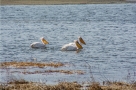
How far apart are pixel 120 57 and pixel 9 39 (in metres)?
9.03

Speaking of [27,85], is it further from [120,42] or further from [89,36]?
[89,36]

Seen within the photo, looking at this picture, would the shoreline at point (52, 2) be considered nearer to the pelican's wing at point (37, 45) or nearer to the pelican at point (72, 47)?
the pelican's wing at point (37, 45)

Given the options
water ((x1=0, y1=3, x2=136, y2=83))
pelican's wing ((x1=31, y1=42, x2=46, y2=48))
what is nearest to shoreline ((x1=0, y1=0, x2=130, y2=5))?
water ((x1=0, y1=3, x2=136, y2=83))

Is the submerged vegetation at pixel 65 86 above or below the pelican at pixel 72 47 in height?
above

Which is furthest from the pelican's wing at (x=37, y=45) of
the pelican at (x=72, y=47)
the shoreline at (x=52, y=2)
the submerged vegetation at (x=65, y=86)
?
the shoreline at (x=52, y=2)

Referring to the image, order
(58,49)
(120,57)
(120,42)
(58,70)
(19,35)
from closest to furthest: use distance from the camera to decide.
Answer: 1. (58,70)
2. (120,57)
3. (58,49)
4. (120,42)
5. (19,35)

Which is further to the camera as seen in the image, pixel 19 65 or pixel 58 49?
pixel 58 49

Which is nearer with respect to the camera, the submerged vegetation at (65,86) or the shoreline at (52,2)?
the submerged vegetation at (65,86)

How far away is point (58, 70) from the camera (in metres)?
14.6

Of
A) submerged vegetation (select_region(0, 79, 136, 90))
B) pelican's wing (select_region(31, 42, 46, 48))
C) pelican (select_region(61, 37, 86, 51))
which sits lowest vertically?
pelican's wing (select_region(31, 42, 46, 48))

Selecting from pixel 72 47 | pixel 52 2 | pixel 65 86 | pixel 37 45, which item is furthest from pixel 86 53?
pixel 52 2

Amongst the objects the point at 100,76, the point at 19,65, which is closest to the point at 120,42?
the point at 19,65

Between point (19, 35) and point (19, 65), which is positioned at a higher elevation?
point (19, 65)

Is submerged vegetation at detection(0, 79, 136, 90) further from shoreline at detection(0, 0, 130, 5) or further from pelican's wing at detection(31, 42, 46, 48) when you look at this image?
shoreline at detection(0, 0, 130, 5)
